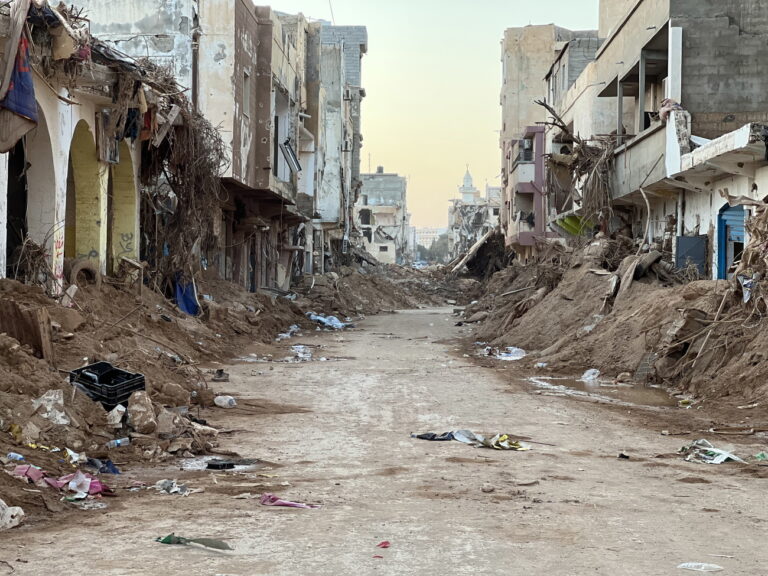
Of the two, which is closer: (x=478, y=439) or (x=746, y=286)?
(x=478, y=439)

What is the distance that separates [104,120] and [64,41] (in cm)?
437

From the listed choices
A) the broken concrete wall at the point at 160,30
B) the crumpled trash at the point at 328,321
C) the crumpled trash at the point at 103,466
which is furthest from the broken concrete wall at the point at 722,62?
the crumpled trash at the point at 103,466

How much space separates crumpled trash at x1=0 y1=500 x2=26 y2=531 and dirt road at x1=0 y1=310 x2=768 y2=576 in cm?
9

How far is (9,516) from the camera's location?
6398mm

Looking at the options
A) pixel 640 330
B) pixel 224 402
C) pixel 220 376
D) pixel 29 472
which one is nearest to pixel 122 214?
pixel 220 376

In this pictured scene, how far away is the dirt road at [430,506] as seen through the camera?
5.69 m

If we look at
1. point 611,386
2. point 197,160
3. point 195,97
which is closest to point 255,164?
point 195,97

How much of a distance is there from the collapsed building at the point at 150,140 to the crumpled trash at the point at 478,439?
21.9 feet

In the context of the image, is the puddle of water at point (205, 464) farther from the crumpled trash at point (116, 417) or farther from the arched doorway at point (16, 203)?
the arched doorway at point (16, 203)

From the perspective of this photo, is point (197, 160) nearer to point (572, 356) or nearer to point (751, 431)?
point (572, 356)

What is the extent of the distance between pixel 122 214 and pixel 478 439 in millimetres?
12993

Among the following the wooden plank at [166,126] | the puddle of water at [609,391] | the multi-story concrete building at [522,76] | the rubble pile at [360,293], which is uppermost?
the multi-story concrete building at [522,76]

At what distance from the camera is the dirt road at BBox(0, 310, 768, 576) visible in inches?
224

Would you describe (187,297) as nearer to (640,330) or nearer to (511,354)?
A: (511,354)
